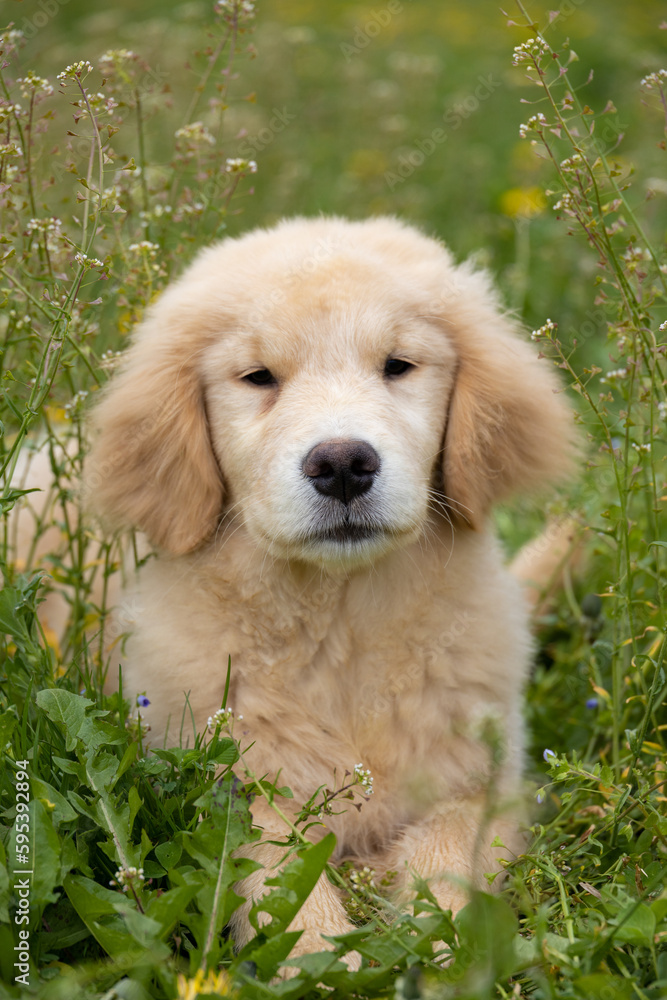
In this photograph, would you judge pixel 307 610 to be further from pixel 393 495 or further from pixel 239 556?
pixel 393 495

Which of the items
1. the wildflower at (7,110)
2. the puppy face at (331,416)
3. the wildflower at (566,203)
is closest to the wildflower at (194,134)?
the wildflower at (7,110)

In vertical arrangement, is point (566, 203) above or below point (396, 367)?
above

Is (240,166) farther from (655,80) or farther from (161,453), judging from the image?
(655,80)

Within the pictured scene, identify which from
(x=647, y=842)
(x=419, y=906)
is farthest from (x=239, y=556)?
(x=647, y=842)

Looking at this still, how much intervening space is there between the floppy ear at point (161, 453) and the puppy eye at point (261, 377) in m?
0.18

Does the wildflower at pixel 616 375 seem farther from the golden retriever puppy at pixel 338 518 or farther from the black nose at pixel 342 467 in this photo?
the black nose at pixel 342 467

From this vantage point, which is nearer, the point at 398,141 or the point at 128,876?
the point at 128,876

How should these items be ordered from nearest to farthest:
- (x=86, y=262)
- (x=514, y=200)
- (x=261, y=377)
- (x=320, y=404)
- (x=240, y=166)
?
(x=86, y=262) < (x=320, y=404) < (x=261, y=377) < (x=240, y=166) < (x=514, y=200)

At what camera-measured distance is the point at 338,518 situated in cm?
233

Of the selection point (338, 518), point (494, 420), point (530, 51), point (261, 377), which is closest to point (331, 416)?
point (338, 518)

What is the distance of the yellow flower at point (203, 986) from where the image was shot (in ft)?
5.20

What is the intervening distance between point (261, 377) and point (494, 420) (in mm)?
690

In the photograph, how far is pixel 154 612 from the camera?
2660mm

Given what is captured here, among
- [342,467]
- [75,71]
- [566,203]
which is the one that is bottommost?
[342,467]
